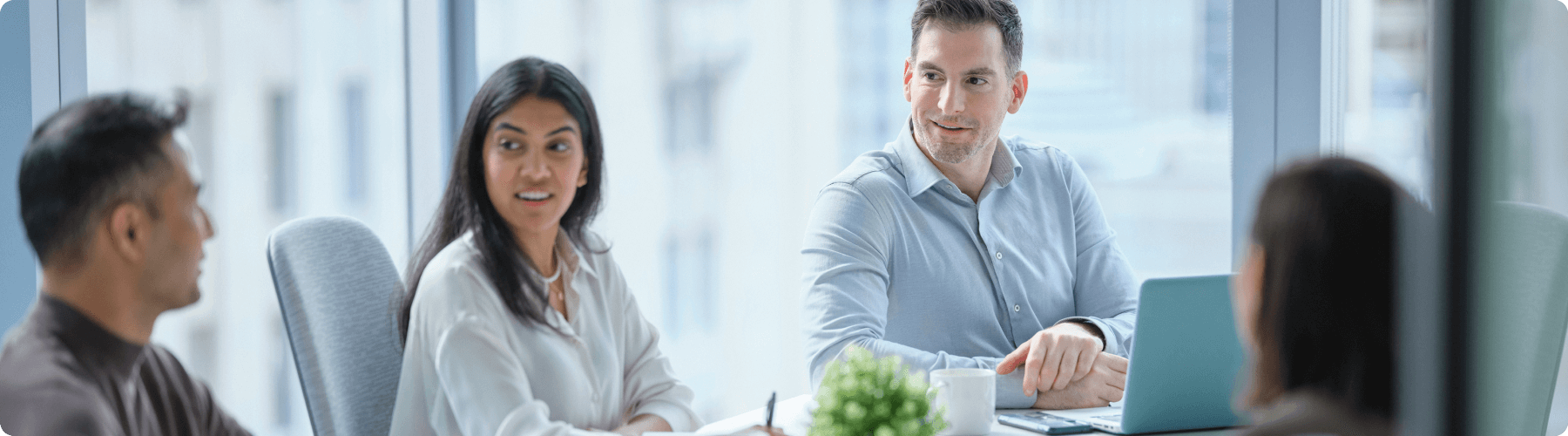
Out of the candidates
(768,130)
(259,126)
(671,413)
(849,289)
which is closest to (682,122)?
(768,130)

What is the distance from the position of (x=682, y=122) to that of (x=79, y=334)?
6.84ft

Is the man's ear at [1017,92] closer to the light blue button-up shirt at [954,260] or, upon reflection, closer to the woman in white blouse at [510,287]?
the light blue button-up shirt at [954,260]

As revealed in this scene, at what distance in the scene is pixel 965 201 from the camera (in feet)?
5.74

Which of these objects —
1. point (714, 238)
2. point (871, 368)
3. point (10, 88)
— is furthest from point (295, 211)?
point (871, 368)

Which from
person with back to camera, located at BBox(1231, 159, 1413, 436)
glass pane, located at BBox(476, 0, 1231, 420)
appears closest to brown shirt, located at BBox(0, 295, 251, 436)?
person with back to camera, located at BBox(1231, 159, 1413, 436)

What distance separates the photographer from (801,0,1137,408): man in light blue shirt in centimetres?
163

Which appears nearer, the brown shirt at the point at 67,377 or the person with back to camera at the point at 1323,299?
the person with back to camera at the point at 1323,299

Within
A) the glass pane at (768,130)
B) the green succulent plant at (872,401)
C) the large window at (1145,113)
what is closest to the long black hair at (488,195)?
the green succulent plant at (872,401)

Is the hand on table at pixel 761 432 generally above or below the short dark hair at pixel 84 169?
below

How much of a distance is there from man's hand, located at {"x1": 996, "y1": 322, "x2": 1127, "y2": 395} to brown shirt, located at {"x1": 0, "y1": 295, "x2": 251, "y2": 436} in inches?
40.2

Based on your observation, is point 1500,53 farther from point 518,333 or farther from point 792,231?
point 792,231

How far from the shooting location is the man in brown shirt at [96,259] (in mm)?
671

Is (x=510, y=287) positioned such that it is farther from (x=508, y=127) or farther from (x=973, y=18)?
(x=973, y=18)

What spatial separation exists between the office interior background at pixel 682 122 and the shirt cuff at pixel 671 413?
0.98 meters
